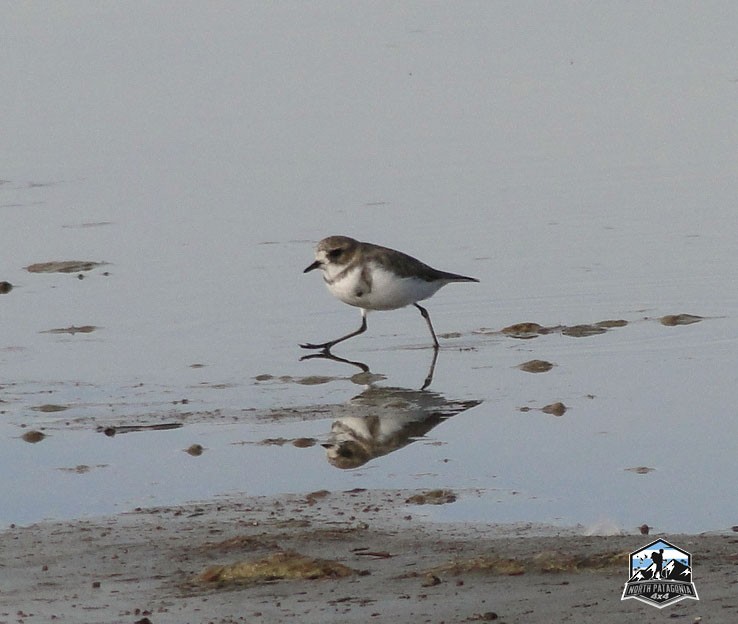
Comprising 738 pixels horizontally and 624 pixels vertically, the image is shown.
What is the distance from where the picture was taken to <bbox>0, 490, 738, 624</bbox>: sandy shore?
5.34m

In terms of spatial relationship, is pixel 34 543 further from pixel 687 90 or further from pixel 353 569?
pixel 687 90

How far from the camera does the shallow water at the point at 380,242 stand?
793 centimetres

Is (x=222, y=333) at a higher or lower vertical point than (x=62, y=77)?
lower

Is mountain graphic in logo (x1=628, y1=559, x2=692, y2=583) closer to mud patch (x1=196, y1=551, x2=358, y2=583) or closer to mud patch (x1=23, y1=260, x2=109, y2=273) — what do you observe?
mud patch (x1=196, y1=551, x2=358, y2=583)

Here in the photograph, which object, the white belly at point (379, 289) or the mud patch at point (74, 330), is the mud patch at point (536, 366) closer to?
the white belly at point (379, 289)

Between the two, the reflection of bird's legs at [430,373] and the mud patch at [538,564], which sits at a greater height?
the mud patch at [538,564]

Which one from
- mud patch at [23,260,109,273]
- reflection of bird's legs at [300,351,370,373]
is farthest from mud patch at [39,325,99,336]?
reflection of bird's legs at [300,351,370,373]

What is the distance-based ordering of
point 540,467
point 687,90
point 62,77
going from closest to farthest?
point 540,467 < point 687,90 < point 62,77

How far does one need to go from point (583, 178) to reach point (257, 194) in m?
3.01

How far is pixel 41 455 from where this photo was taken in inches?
320

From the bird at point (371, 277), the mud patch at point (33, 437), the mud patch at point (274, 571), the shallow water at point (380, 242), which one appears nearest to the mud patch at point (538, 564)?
the mud patch at point (274, 571)

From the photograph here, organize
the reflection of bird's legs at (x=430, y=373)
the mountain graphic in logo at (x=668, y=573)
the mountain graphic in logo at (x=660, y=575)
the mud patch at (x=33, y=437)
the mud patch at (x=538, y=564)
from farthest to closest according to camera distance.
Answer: the reflection of bird's legs at (x=430, y=373) → the mud patch at (x=33, y=437) → the mud patch at (x=538, y=564) → the mountain graphic in logo at (x=668, y=573) → the mountain graphic in logo at (x=660, y=575)

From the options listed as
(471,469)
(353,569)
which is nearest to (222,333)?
(471,469)

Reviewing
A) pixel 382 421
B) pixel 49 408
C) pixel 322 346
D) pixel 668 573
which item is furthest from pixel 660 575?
pixel 322 346
